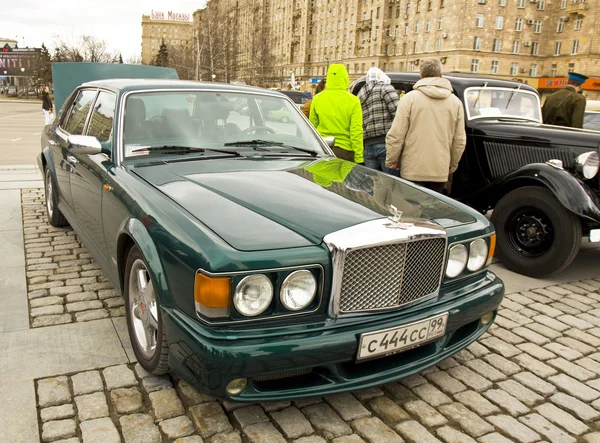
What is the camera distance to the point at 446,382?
10.6ft

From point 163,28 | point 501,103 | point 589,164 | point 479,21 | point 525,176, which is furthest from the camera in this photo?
point 163,28

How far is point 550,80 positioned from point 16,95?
72.4 m

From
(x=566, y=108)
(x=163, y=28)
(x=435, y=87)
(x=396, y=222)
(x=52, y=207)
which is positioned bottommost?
(x=52, y=207)

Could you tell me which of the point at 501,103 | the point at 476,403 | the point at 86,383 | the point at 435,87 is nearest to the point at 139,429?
the point at 86,383

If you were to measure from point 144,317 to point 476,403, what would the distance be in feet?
6.46

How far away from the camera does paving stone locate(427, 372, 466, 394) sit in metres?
3.16

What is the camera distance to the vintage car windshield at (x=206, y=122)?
→ 12.2 ft

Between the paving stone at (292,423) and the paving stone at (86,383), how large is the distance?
102 cm

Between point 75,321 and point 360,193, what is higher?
point 360,193

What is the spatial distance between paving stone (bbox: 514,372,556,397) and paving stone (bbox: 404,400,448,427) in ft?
2.42

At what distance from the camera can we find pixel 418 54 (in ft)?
258

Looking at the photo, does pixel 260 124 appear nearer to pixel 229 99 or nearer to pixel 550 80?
pixel 229 99

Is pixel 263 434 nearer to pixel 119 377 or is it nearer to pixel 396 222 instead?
pixel 119 377

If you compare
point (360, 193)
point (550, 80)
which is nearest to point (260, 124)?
point (360, 193)
